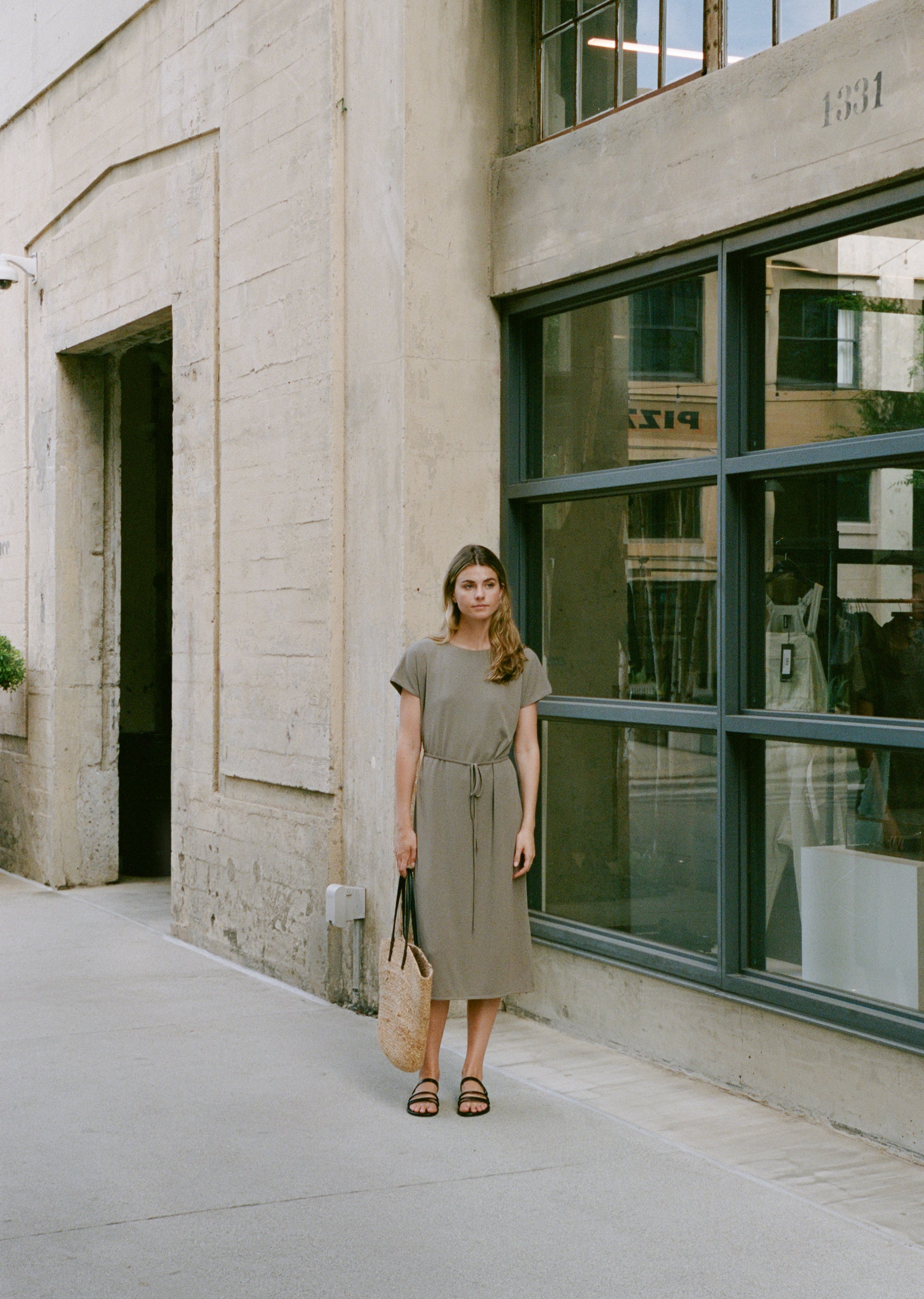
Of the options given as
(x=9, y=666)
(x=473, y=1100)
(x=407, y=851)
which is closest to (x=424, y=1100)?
(x=473, y=1100)

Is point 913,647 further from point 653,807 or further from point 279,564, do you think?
point 279,564

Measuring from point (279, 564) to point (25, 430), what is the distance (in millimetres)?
4510

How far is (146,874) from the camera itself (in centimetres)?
1193

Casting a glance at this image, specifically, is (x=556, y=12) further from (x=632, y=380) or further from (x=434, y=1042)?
(x=434, y=1042)

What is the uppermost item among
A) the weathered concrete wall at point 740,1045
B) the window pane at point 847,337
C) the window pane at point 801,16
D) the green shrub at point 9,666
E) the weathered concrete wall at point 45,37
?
the weathered concrete wall at point 45,37

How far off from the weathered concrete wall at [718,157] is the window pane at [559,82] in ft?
0.81

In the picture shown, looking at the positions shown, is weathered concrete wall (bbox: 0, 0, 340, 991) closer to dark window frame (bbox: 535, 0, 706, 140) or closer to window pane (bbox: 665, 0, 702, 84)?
dark window frame (bbox: 535, 0, 706, 140)

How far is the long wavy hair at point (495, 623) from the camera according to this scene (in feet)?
18.2

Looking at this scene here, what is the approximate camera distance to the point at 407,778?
18.4ft

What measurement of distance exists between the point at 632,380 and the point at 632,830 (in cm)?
195

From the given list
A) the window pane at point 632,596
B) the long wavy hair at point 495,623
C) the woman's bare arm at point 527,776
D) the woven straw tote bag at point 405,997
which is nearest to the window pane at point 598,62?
the window pane at point 632,596

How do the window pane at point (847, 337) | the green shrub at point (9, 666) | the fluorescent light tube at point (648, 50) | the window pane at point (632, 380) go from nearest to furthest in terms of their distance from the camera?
the window pane at point (847, 337) < the fluorescent light tube at point (648, 50) < the window pane at point (632, 380) < the green shrub at point (9, 666)

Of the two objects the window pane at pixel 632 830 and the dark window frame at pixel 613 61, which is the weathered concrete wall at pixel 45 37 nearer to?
the dark window frame at pixel 613 61

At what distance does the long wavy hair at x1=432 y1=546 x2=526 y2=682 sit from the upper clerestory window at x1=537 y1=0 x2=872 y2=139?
2.17m
